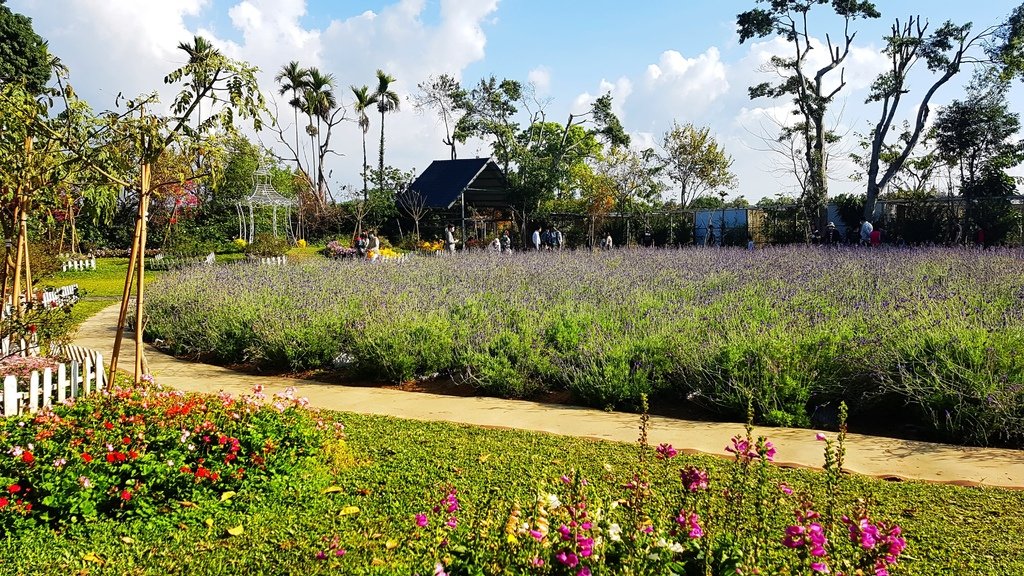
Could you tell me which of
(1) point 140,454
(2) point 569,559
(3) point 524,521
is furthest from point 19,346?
(2) point 569,559

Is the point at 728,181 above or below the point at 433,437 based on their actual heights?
above

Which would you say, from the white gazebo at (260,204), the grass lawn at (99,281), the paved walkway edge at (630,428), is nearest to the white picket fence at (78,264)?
the grass lawn at (99,281)

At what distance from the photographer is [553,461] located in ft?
14.8

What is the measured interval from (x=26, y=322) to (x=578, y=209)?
30.1 metres

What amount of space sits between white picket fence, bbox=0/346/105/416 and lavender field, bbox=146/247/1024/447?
208cm

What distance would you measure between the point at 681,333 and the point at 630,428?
5.60 feet

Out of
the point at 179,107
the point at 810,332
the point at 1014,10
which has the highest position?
the point at 1014,10

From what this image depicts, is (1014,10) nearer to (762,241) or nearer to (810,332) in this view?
(762,241)

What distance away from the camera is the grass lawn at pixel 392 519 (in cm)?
315

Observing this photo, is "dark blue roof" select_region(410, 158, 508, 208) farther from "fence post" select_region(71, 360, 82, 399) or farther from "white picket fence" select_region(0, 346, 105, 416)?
"fence post" select_region(71, 360, 82, 399)

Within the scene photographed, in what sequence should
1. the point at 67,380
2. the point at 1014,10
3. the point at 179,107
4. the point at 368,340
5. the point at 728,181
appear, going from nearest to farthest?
the point at 179,107, the point at 67,380, the point at 368,340, the point at 1014,10, the point at 728,181

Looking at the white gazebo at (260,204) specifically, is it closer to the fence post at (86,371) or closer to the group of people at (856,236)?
the group of people at (856,236)

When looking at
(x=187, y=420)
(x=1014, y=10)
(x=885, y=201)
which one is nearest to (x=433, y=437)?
(x=187, y=420)

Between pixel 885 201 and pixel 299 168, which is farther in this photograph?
pixel 299 168
